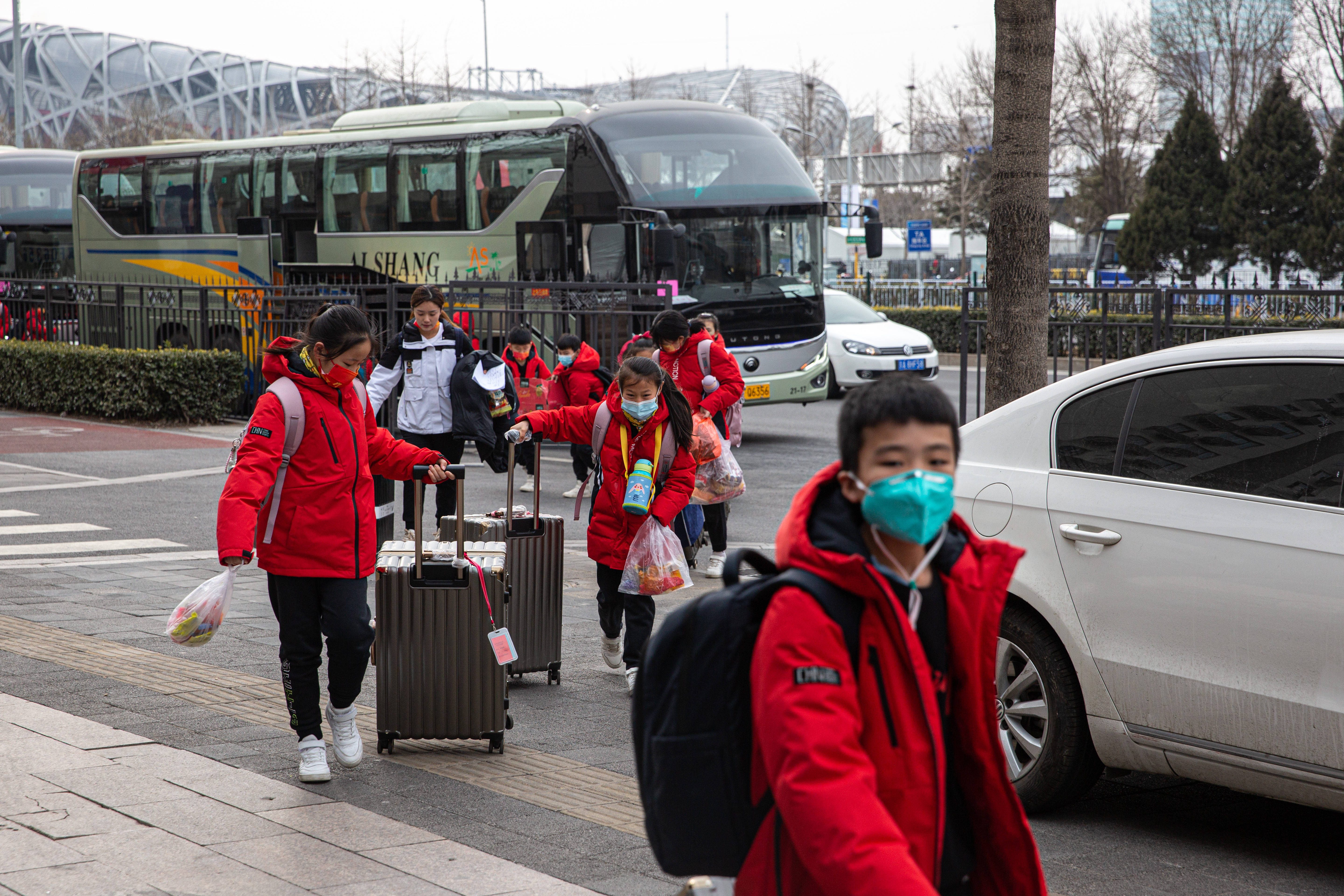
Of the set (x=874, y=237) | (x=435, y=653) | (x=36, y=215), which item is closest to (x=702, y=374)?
(x=435, y=653)

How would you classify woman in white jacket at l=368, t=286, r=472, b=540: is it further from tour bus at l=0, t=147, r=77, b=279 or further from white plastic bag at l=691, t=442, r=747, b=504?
tour bus at l=0, t=147, r=77, b=279

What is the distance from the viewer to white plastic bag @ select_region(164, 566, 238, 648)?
15.7 ft

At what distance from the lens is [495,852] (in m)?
4.24

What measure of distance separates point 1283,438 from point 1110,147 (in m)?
37.2

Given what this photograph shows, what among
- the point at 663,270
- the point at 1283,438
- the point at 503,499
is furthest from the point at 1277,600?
the point at 663,270

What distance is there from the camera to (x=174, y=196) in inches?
883

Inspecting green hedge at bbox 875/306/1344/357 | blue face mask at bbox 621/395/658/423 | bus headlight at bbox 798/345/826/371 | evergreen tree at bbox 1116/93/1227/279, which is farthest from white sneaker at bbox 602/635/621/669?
evergreen tree at bbox 1116/93/1227/279

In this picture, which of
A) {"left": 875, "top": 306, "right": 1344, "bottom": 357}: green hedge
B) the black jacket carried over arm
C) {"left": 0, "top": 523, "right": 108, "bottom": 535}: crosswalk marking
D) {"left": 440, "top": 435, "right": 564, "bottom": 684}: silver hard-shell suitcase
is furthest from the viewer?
{"left": 0, "top": 523, "right": 108, "bottom": 535}: crosswalk marking

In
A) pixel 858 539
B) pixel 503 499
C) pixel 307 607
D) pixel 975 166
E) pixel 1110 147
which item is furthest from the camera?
pixel 975 166

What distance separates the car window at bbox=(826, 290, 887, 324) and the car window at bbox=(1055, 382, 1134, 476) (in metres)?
18.0

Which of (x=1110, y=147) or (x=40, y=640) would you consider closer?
(x=40, y=640)

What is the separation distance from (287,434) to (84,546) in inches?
232

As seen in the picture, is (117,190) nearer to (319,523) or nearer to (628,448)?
(628,448)

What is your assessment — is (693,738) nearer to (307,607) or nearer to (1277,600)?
(1277,600)
